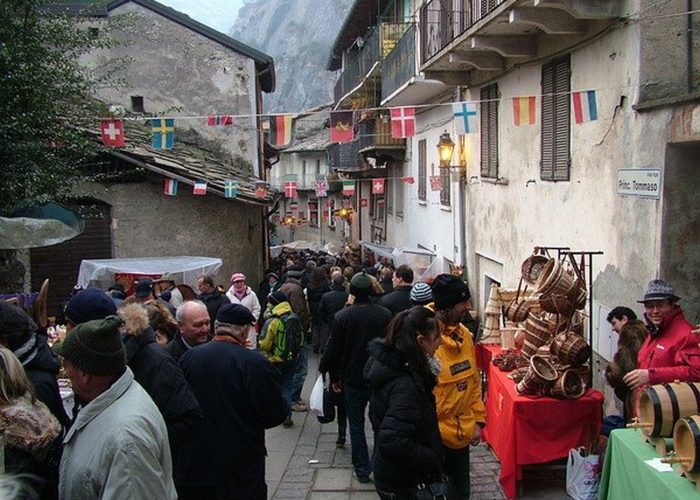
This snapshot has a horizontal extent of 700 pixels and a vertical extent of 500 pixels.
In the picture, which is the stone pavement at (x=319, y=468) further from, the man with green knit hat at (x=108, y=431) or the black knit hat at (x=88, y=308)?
the man with green knit hat at (x=108, y=431)

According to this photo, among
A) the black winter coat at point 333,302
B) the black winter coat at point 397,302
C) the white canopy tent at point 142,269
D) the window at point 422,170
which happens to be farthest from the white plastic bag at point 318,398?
the window at point 422,170

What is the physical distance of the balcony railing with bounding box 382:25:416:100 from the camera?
1602 centimetres

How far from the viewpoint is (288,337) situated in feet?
27.5

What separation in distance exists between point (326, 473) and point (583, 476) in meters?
2.50

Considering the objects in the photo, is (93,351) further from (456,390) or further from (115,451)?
(456,390)

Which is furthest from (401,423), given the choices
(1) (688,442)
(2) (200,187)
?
(2) (200,187)

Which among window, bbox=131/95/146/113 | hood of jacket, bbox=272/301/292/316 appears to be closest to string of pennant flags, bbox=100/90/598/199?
hood of jacket, bbox=272/301/292/316

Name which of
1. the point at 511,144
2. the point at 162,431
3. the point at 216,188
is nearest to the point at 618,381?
the point at 162,431

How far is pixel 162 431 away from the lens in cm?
322

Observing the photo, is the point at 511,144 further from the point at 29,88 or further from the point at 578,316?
the point at 29,88

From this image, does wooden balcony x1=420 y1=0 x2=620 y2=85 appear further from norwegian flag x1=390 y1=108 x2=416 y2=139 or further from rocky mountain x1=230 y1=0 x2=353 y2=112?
rocky mountain x1=230 y1=0 x2=353 y2=112

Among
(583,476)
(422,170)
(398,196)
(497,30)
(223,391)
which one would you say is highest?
(497,30)

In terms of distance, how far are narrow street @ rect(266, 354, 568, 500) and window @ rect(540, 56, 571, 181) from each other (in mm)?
3806

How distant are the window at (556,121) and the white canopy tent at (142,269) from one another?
6567 mm
